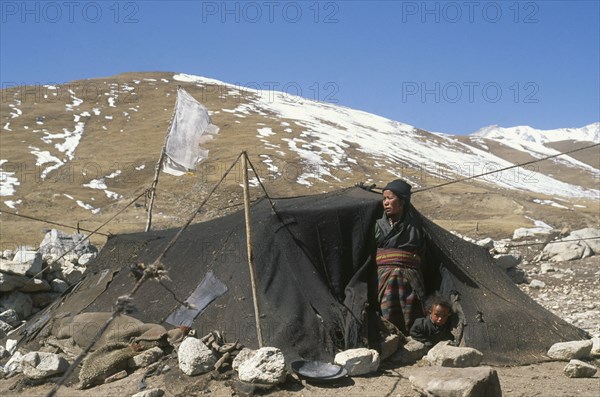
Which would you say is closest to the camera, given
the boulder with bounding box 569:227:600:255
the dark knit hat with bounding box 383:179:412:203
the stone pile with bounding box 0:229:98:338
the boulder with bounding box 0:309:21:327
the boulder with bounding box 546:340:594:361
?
the boulder with bounding box 546:340:594:361

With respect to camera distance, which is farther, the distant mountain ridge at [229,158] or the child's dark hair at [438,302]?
the distant mountain ridge at [229,158]

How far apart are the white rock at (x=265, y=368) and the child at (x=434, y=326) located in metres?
1.96

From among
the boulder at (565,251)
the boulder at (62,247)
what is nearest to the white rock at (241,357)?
the boulder at (62,247)

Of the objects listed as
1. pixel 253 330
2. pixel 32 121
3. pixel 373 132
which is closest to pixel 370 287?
pixel 253 330

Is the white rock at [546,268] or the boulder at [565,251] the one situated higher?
the boulder at [565,251]

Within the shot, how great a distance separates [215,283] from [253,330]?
0.98 meters

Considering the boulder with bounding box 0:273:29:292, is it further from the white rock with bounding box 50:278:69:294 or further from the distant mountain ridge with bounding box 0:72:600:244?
the distant mountain ridge with bounding box 0:72:600:244

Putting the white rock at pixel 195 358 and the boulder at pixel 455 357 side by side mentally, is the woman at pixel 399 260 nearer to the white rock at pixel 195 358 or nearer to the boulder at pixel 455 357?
the boulder at pixel 455 357

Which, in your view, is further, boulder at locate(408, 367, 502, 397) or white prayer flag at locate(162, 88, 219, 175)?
white prayer flag at locate(162, 88, 219, 175)

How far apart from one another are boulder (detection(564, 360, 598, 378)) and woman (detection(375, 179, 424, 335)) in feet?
5.50

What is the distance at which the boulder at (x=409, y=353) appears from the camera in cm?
628

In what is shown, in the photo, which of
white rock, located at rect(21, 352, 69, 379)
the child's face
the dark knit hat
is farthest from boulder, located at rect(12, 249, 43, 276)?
the child's face

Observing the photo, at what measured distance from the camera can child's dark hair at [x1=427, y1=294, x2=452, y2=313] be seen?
6812 millimetres

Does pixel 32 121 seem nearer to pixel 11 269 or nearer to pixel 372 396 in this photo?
pixel 11 269
